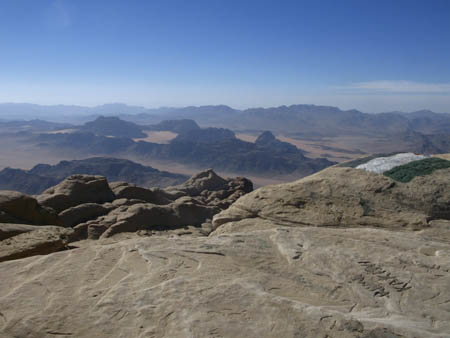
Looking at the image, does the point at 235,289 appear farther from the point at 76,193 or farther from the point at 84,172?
the point at 84,172

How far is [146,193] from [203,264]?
543 inches

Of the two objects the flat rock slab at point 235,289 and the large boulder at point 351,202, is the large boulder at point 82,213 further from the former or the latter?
the flat rock slab at point 235,289

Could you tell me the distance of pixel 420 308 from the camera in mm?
4121

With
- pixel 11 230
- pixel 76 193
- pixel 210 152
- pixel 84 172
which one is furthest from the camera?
pixel 210 152

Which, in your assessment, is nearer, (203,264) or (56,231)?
(203,264)

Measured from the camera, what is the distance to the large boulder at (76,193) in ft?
47.3

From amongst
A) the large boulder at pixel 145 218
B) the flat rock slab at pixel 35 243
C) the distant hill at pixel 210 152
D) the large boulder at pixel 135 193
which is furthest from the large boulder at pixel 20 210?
the distant hill at pixel 210 152

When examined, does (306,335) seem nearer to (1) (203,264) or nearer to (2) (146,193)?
(1) (203,264)

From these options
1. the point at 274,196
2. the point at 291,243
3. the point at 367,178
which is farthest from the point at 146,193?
the point at 291,243

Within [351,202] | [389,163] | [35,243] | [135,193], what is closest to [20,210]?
[35,243]

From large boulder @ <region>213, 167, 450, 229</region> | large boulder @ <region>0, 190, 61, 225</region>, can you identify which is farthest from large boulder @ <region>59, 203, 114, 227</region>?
large boulder @ <region>213, 167, 450, 229</region>

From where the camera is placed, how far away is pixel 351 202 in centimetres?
848

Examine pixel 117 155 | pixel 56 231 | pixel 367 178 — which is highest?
pixel 367 178

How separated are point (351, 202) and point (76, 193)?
474 inches
